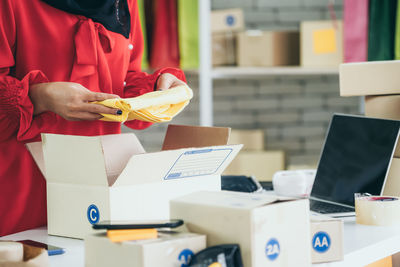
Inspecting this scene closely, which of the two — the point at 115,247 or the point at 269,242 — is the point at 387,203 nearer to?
the point at 269,242

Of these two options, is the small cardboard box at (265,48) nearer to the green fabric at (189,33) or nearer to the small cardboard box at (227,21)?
the small cardboard box at (227,21)

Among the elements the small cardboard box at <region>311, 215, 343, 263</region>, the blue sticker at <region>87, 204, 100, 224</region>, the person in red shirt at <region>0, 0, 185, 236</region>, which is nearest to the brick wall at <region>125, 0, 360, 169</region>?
the person in red shirt at <region>0, 0, 185, 236</region>

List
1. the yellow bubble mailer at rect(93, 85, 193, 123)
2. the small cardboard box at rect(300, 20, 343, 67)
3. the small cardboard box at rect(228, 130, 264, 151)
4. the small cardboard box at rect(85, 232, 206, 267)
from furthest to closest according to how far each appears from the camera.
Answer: the small cardboard box at rect(228, 130, 264, 151)
the small cardboard box at rect(300, 20, 343, 67)
the yellow bubble mailer at rect(93, 85, 193, 123)
the small cardboard box at rect(85, 232, 206, 267)

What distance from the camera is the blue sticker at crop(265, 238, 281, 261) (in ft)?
2.90

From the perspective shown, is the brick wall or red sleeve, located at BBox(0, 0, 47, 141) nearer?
red sleeve, located at BBox(0, 0, 47, 141)

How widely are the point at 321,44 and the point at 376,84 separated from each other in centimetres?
174

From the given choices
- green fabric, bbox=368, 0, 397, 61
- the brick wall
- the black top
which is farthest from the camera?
the brick wall

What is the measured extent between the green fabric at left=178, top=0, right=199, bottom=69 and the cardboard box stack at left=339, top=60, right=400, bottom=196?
174 centimetres

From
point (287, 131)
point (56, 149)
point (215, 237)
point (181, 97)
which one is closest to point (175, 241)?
point (215, 237)

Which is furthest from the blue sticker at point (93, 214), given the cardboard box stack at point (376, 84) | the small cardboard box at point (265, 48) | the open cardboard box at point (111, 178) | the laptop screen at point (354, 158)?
the small cardboard box at point (265, 48)

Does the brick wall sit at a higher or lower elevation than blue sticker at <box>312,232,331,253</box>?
higher

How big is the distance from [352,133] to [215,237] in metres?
0.83

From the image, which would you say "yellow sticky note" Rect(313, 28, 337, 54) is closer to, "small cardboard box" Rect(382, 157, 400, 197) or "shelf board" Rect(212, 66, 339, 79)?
"shelf board" Rect(212, 66, 339, 79)

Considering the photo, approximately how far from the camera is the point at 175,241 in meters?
0.85
